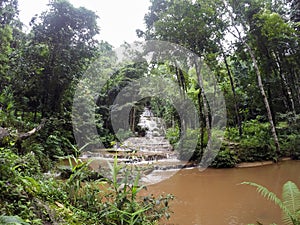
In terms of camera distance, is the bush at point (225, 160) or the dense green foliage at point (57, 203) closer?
the dense green foliage at point (57, 203)

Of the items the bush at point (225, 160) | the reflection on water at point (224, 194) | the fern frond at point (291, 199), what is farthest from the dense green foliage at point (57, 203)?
the bush at point (225, 160)

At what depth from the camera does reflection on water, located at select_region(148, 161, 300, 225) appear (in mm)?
4109

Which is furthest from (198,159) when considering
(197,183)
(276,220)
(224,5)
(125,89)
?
(125,89)

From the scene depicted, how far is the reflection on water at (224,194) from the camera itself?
13.5 feet

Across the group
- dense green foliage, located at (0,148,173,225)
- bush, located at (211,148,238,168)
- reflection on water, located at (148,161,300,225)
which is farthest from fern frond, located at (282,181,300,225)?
bush, located at (211,148,238,168)

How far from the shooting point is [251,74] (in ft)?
43.6

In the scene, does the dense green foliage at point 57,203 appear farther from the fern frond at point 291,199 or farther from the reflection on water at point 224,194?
the fern frond at point 291,199

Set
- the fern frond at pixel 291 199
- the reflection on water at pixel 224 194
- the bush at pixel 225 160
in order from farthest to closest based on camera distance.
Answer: the bush at pixel 225 160
the reflection on water at pixel 224 194
the fern frond at pixel 291 199

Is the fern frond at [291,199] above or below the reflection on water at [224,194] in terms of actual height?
above

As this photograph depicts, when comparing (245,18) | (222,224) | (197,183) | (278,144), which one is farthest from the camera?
(245,18)

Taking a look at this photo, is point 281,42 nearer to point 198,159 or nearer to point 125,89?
point 198,159

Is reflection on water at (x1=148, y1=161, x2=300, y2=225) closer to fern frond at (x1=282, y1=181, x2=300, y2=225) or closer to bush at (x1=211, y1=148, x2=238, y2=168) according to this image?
bush at (x1=211, y1=148, x2=238, y2=168)

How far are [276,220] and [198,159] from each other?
611cm

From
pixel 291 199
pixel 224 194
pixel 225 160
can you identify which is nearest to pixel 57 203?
pixel 291 199
